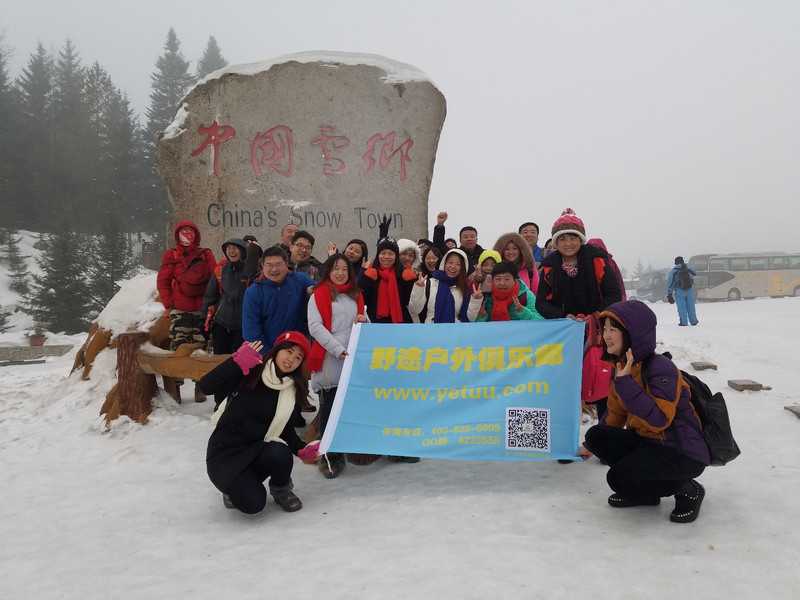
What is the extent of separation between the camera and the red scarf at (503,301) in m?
4.02

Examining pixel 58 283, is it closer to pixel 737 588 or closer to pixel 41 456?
pixel 41 456

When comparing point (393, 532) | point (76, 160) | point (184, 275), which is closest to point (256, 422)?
point (393, 532)

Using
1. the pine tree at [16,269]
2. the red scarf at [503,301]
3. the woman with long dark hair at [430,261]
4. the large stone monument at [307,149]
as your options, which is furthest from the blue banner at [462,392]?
the pine tree at [16,269]

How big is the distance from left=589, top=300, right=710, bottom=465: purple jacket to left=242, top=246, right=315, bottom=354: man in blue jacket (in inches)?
96.8

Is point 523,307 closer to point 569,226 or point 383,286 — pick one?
point 569,226

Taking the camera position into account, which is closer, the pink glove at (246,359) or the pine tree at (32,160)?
the pink glove at (246,359)

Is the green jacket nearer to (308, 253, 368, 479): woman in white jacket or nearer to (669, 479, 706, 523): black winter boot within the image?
(308, 253, 368, 479): woman in white jacket

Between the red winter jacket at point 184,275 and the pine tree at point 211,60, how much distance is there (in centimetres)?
4137

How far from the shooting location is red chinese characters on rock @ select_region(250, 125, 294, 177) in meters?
6.71

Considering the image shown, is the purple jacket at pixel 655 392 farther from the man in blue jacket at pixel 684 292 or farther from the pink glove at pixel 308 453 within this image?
the man in blue jacket at pixel 684 292

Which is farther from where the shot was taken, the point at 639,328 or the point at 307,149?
the point at 307,149

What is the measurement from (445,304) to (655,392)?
1.93 m

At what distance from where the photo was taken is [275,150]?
6781 millimetres

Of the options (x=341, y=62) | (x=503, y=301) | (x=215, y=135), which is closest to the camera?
(x=503, y=301)
